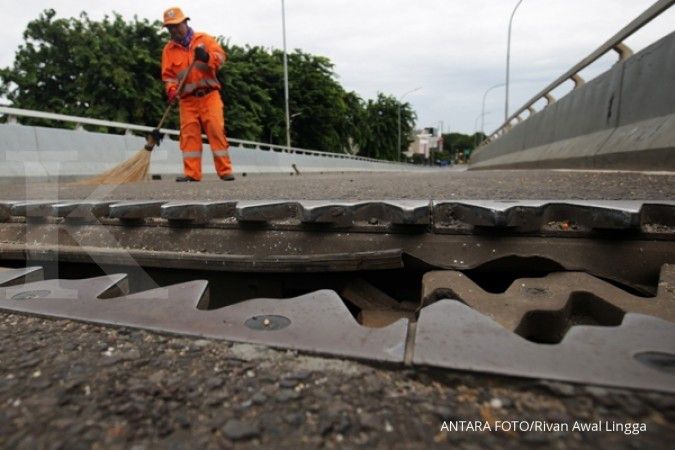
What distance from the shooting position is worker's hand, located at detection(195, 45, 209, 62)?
593cm

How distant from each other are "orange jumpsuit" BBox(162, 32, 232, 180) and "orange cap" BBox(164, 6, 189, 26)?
282 mm

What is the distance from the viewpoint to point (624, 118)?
445 cm

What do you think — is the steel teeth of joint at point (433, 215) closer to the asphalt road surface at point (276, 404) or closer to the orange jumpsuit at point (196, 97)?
the asphalt road surface at point (276, 404)

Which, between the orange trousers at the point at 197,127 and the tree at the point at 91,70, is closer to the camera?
the orange trousers at the point at 197,127

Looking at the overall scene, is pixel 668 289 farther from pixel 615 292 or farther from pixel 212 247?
pixel 212 247

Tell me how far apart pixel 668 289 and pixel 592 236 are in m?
0.36

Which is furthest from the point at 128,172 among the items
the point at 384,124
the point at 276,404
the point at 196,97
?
the point at 384,124

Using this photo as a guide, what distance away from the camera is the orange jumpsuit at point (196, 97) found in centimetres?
624

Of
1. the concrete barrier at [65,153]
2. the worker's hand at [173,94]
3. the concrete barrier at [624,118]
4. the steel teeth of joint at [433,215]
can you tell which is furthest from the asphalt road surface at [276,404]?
the concrete barrier at [65,153]

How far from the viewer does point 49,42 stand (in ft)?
75.2

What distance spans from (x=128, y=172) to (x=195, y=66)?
1755mm

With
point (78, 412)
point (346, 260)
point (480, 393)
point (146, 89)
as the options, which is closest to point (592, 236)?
point (346, 260)

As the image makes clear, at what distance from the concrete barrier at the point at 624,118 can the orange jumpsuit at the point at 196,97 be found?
4769mm

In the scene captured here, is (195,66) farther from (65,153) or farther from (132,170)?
(65,153)
